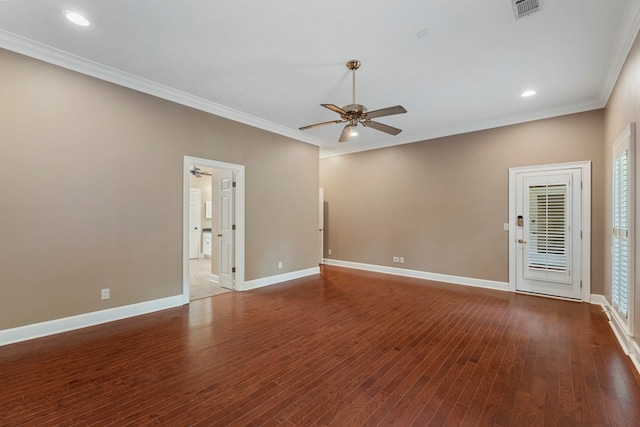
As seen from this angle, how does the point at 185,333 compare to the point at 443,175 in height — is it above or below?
below

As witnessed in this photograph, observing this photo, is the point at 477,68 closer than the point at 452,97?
Yes

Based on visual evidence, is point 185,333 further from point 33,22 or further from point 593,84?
point 593,84

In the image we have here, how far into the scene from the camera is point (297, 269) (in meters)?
6.43

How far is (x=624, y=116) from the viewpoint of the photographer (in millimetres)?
3318

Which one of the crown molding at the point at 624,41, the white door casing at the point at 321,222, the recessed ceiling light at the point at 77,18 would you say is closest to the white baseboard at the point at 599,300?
the crown molding at the point at 624,41

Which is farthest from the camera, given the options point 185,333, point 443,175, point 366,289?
point 443,175

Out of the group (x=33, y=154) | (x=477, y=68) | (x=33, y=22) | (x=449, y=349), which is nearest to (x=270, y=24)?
(x=33, y=22)

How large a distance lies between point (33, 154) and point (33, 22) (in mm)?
1331

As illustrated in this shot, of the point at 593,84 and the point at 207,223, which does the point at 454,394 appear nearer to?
the point at 593,84

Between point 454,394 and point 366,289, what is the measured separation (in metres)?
3.19

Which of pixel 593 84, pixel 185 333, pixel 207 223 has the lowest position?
pixel 185 333

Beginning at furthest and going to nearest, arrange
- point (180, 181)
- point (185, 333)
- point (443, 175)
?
point (443, 175) → point (180, 181) → point (185, 333)

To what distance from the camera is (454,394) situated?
2.29m

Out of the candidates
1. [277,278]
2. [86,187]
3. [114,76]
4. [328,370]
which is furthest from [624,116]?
[86,187]
